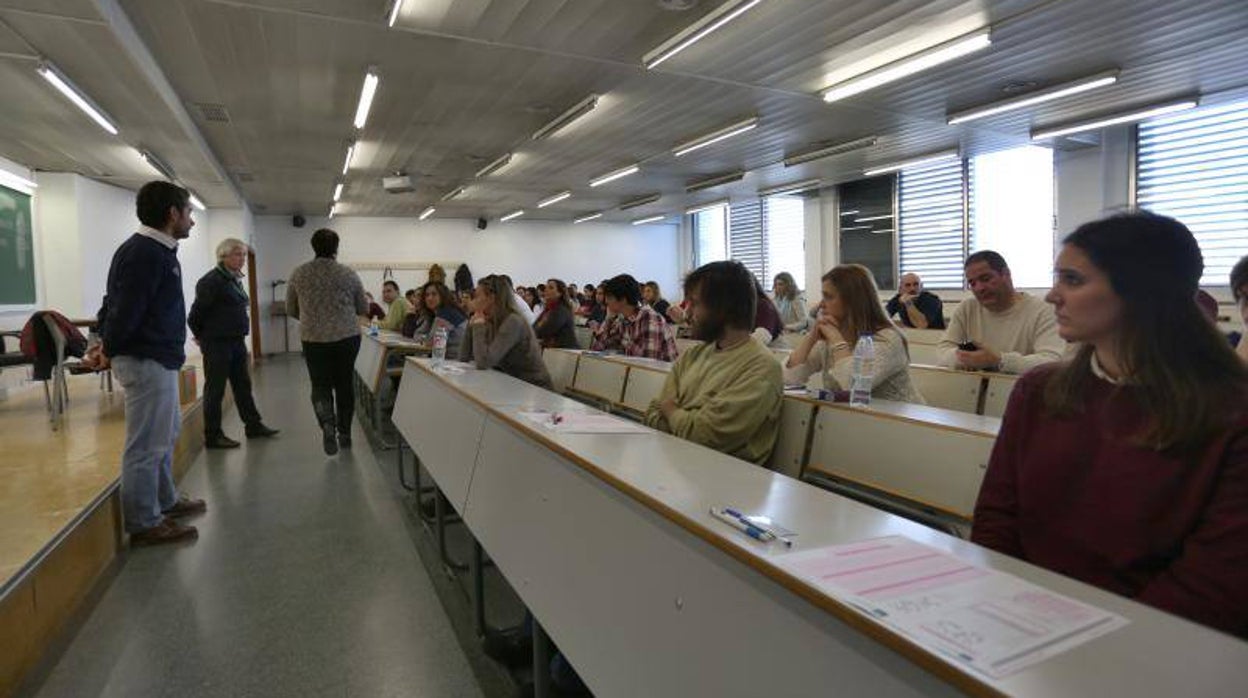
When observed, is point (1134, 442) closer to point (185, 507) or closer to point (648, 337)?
point (648, 337)

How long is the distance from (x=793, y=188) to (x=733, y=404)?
9986 millimetres

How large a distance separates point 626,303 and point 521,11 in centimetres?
204

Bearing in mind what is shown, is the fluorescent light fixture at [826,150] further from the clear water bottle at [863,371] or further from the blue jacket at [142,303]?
the blue jacket at [142,303]

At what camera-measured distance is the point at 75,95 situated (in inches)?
209

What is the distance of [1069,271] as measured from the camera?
4.07 ft

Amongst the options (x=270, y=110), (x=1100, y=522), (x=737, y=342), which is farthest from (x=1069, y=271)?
(x=270, y=110)

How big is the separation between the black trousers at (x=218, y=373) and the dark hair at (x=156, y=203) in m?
2.22

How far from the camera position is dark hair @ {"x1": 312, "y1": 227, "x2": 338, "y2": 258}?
4.72 meters

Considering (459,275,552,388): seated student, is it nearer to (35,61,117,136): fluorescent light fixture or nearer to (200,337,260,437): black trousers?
(200,337,260,437): black trousers

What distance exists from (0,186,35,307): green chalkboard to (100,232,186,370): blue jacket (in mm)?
5984

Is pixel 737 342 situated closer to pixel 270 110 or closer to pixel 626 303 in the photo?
pixel 626 303

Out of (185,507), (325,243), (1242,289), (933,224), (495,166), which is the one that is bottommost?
(185,507)

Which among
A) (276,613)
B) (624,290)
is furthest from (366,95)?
(276,613)

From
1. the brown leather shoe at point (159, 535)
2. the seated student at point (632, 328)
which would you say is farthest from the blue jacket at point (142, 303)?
the seated student at point (632, 328)
